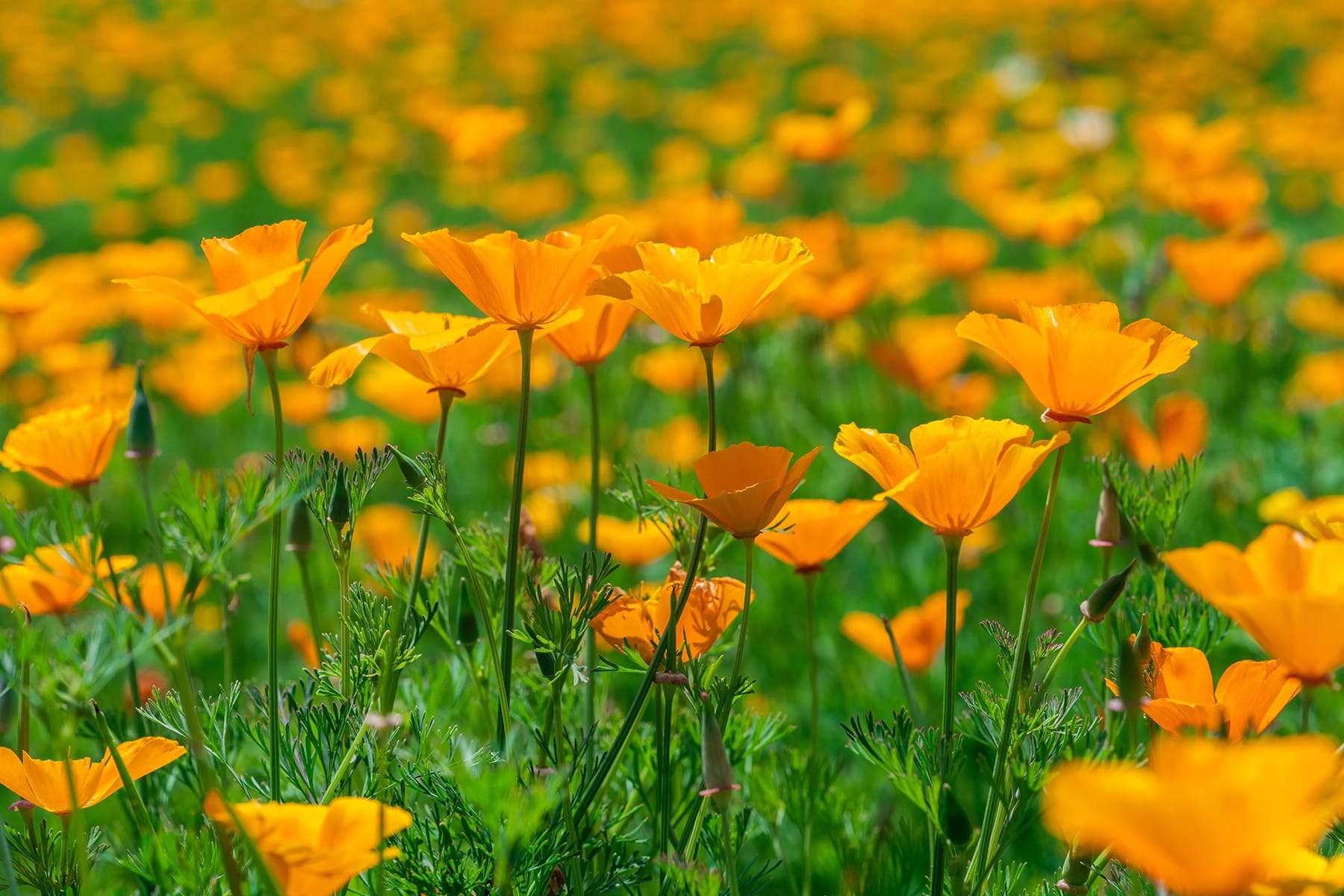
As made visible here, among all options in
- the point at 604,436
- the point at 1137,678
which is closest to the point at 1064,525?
the point at 604,436

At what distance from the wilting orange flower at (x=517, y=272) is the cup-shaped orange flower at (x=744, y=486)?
0.57 feet

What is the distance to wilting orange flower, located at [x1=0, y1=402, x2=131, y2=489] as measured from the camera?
1.17 meters

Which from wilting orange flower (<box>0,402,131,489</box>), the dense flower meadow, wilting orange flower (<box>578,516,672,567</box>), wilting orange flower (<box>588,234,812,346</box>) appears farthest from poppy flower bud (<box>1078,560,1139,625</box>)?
wilting orange flower (<box>0,402,131,489</box>)

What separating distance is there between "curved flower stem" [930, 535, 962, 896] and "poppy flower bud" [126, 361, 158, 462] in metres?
0.76

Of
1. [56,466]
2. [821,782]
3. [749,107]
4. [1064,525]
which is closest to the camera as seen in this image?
[56,466]

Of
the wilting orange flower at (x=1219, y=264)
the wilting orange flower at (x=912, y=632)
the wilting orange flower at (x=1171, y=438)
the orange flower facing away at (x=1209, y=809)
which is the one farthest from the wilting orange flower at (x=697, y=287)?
the wilting orange flower at (x=1219, y=264)

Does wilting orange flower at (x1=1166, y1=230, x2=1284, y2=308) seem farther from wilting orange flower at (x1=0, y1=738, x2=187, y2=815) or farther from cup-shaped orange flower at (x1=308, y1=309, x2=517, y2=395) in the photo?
wilting orange flower at (x1=0, y1=738, x2=187, y2=815)

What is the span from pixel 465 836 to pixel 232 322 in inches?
19.9

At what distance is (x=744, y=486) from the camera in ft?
3.36

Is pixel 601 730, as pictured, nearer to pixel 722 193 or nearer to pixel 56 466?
pixel 56 466

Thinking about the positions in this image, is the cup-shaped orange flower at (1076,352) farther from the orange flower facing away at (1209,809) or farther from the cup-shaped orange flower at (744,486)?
the orange flower facing away at (1209,809)

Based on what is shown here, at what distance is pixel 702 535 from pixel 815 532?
32cm

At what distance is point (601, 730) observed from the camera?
1.31 m

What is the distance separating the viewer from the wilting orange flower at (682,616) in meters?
1.06
